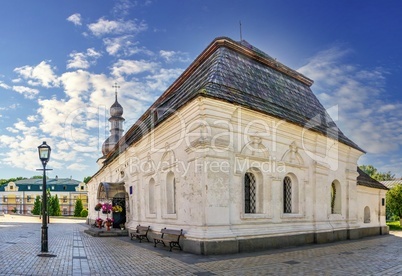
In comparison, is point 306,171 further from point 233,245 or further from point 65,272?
point 65,272

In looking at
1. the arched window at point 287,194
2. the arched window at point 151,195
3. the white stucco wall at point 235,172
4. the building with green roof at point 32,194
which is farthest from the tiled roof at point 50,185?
the arched window at point 287,194

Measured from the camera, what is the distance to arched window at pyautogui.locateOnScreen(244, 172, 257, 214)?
13.1m

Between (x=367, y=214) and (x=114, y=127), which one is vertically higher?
(x=114, y=127)

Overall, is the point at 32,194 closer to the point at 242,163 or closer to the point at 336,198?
the point at 336,198

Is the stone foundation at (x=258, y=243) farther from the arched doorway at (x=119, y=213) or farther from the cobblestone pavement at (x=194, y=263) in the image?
the arched doorway at (x=119, y=213)

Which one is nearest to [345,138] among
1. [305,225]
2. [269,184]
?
[305,225]

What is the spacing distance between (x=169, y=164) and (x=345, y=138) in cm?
1033

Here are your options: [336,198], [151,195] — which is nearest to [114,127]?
[151,195]

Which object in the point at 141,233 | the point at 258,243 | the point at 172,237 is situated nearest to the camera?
the point at 258,243

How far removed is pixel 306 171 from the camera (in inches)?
602

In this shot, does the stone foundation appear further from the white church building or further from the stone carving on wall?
the stone carving on wall

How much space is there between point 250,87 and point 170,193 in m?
5.65

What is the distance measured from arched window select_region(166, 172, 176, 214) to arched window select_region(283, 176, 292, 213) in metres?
4.79

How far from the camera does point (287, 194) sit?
48.9ft
